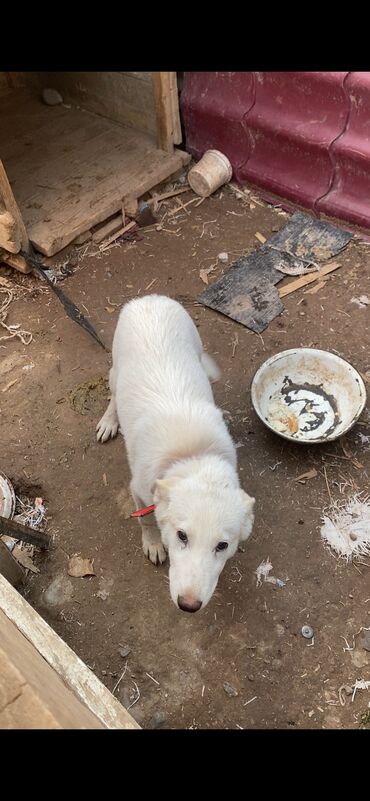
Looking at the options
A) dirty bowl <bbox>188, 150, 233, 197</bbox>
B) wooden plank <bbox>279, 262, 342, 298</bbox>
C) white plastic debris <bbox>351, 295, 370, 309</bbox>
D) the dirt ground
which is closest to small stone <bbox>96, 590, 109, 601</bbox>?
the dirt ground

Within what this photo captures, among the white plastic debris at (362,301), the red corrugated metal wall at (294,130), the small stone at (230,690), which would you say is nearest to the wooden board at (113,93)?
the red corrugated metal wall at (294,130)

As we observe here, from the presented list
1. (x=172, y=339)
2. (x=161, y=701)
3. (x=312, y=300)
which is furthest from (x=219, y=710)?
(x=312, y=300)

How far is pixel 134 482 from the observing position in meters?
3.57

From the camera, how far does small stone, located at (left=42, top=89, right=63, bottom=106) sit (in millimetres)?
8070

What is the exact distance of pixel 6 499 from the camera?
4.22 m

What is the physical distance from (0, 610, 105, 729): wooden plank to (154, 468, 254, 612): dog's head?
0.71 m

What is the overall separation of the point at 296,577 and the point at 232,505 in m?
1.41

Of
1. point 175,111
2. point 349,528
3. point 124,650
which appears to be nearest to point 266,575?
point 349,528

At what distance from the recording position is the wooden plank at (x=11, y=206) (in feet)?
17.4

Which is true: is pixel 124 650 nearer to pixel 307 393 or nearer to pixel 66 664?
pixel 66 664

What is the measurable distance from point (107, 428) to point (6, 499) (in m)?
0.97

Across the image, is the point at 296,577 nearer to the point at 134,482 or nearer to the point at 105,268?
the point at 134,482

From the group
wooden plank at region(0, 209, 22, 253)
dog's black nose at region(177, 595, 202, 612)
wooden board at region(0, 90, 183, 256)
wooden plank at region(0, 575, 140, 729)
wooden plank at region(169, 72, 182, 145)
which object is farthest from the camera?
wooden plank at region(169, 72, 182, 145)

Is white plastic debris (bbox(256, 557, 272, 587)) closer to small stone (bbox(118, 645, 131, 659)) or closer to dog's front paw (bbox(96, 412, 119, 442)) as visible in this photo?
small stone (bbox(118, 645, 131, 659))
